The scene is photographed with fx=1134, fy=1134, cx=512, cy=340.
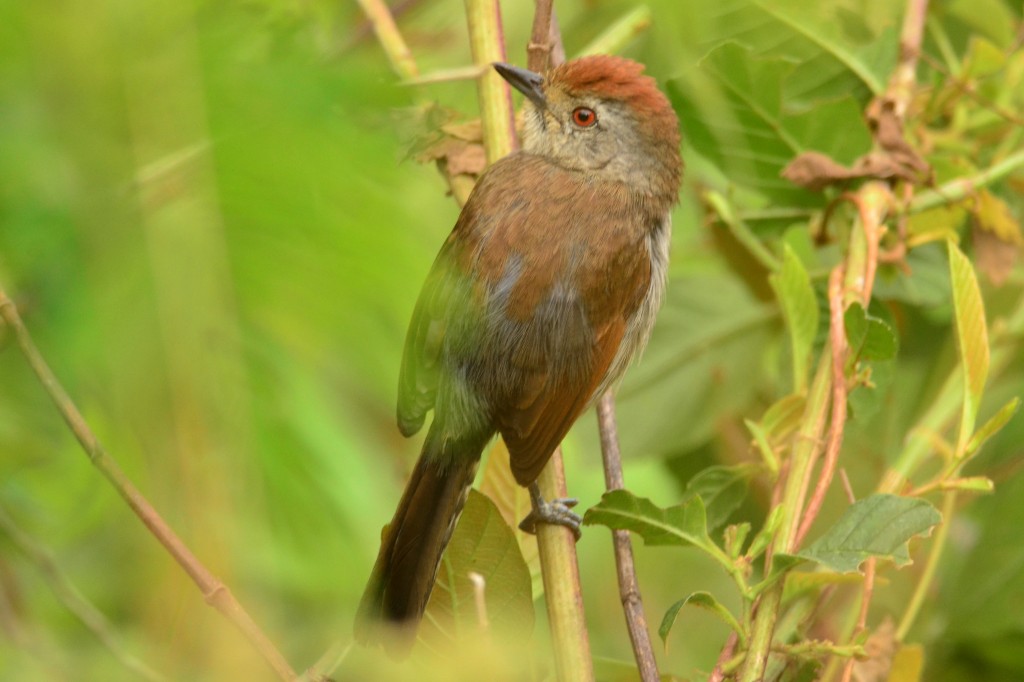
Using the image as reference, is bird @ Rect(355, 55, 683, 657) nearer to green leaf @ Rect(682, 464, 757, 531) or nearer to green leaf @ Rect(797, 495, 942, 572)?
green leaf @ Rect(682, 464, 757, 531)

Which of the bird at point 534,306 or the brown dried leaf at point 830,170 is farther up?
the brown dried leaf at point 830,170

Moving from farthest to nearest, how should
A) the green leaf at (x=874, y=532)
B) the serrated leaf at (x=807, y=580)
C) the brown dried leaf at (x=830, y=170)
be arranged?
the brown dried leaf at (x=830, y=170)
the serrated leaf at (x=807, y=580)
the green leaf at (x=874, y=532)

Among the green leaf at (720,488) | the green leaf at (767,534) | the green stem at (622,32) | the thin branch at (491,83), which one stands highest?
the green stem at (622,32)

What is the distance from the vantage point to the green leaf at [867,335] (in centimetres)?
170

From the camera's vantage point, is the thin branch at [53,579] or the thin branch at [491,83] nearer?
the thin branch at [53,579]

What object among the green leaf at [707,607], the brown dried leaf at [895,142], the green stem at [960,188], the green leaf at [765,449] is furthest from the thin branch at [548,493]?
the green stem at [960,188]

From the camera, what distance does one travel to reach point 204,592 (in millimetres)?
641

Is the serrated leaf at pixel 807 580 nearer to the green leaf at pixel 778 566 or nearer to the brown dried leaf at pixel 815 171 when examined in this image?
the green leaf at pixel 778 566

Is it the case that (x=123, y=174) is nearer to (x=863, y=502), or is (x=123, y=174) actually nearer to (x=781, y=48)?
(x=863, y=502)

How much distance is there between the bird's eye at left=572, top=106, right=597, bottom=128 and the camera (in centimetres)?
247

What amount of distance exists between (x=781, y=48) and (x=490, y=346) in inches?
38.9

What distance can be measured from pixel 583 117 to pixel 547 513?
1.08 metres

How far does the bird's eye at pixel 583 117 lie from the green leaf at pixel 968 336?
0.99m

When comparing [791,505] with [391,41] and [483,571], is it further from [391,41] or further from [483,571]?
[391,41]
